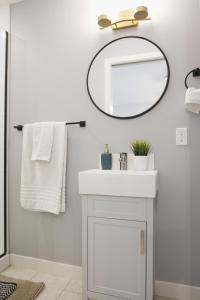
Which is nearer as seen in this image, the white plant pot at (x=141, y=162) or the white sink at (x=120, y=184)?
the white sink at (x=120, y=184)

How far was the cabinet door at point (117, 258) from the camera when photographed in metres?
1.31

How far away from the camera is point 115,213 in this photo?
1354mm

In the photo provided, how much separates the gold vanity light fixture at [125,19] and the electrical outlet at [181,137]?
828 millimetres

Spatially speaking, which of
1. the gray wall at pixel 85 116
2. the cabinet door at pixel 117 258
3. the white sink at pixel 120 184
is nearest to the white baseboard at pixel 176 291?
the gray wall at pixel 85 116

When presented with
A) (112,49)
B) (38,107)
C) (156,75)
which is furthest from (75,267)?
(112,49)

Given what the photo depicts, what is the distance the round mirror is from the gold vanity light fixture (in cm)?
9

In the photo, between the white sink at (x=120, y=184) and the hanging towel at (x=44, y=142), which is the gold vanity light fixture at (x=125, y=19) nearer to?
the hanging towel at (x=44, y=142)

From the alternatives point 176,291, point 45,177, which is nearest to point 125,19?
point 45,177

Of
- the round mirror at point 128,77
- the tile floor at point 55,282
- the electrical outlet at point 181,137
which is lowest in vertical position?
the tile floor at point 55,282

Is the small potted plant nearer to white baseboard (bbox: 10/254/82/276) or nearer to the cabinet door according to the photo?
the cabinet door

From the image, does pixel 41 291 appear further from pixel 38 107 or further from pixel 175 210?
pixel 38 107

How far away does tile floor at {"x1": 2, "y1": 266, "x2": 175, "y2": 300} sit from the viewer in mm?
1588

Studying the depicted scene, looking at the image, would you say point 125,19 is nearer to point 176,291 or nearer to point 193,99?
point 193,99

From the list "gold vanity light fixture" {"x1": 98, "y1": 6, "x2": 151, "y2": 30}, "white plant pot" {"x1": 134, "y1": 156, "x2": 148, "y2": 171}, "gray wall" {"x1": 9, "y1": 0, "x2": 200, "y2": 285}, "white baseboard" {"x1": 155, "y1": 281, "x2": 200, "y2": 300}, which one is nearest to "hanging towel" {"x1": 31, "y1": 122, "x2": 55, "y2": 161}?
"gray wall" {"x1": 9, "y1": 0, "x2": 200, "y2": 285}
